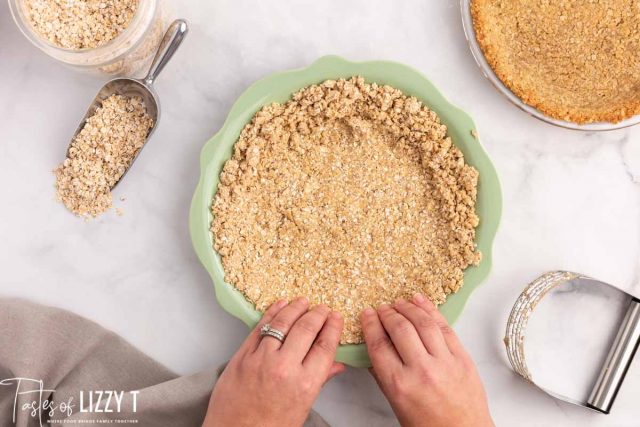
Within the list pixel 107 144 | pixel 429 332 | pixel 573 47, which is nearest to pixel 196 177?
pixel 107 144

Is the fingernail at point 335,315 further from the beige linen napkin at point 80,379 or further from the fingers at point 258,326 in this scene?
the beige linen napkin at point 80,379

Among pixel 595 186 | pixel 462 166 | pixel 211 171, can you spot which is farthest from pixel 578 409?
pixel 211 171

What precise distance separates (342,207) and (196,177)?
291 millimetres

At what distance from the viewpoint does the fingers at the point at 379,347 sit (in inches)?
39.3

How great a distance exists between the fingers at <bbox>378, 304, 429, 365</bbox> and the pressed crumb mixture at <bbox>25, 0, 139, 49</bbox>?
69cm

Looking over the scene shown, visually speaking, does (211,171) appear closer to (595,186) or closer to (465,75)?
(465,75)

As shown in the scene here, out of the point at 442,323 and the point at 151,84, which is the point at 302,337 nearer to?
the point at 442,323

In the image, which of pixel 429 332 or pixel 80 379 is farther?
pixel 80 379

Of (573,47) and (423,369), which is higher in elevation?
(573,47)

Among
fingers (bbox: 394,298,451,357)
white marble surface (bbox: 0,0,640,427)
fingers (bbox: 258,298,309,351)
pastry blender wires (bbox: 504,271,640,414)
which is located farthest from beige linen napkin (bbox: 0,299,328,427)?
pastry blender wires (bbox: 504,271,640,414)

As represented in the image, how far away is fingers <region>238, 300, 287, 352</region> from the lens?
3.38 feet

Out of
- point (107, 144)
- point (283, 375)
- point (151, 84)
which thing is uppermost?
point (151, 84)

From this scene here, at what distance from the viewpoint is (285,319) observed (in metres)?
1.02

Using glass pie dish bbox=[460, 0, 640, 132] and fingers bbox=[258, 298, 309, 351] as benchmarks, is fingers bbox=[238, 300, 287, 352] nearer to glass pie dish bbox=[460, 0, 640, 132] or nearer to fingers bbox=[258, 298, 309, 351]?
fingers bbox=[258, 298, 309, 351]
